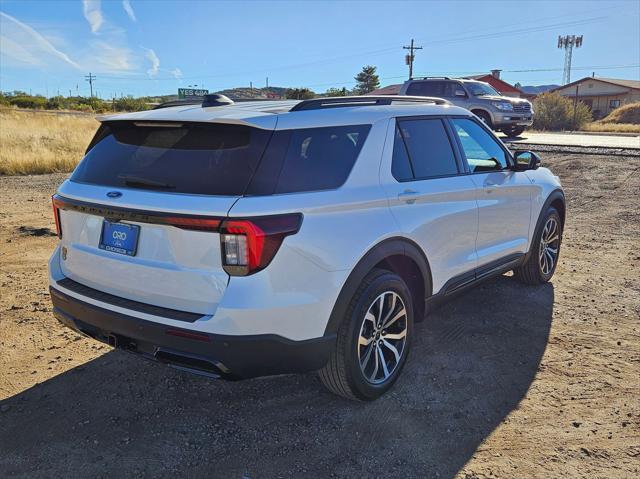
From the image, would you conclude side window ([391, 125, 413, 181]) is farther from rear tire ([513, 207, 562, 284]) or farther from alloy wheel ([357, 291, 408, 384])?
rear tire ([513, 207, 562, 284])

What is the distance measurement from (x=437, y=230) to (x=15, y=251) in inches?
206

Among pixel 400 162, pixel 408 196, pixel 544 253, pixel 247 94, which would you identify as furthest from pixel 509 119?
pixel 408 196

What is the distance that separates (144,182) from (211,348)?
95cm

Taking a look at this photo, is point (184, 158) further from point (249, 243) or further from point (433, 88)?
point (433, 88)

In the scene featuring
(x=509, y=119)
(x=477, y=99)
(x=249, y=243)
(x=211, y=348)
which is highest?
(x=477, y=99)

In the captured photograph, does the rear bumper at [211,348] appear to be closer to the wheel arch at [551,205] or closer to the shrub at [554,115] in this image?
the wheel arch at [551,205]

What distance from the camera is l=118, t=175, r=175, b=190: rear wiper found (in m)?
2.78

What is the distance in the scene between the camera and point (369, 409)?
3.32 meters

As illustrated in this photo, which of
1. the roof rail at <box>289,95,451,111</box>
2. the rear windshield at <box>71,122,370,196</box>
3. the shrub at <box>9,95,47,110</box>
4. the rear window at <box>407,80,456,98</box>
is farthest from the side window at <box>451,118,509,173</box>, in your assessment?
the shrub at <box>9,95,47,110</box>

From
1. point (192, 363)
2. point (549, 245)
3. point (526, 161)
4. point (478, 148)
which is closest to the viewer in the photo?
point (192, 363)

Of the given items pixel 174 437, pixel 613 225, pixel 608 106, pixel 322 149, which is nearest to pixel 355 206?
pixel 322 149

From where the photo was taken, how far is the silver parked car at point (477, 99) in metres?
17.6

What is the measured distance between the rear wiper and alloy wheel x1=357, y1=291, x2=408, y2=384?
134 centimetres

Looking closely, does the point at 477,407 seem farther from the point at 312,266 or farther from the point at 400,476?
the point at 312,266
